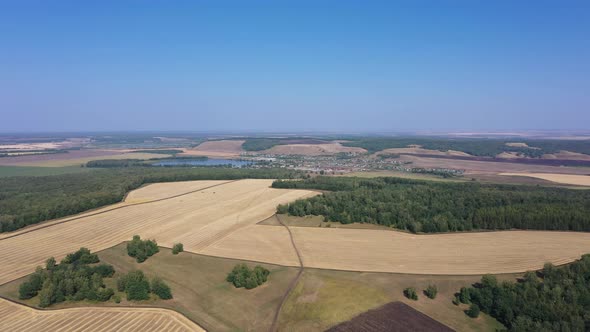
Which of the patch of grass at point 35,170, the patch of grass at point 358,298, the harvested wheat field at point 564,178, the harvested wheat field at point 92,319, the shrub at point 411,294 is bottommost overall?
the harvested wheat field at point 92,319

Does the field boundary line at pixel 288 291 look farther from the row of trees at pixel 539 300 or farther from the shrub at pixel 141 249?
the shrub at pixel 141 249

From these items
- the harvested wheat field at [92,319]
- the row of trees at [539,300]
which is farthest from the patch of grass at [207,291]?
the row of trees at [539,300]

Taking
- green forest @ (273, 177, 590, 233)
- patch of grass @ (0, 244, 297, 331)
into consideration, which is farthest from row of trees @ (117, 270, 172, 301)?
green forest @ (273, 177, 590, 233)

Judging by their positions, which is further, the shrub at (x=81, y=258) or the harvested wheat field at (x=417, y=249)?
the shrub at (x=81, y=258)

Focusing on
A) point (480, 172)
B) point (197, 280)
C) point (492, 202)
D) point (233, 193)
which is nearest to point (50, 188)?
point (233, 193)

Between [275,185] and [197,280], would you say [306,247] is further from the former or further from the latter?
[275,185]

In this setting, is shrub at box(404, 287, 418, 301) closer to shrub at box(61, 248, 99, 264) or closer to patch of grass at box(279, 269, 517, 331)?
patch of grass at box(279, 269, 517, 331)
